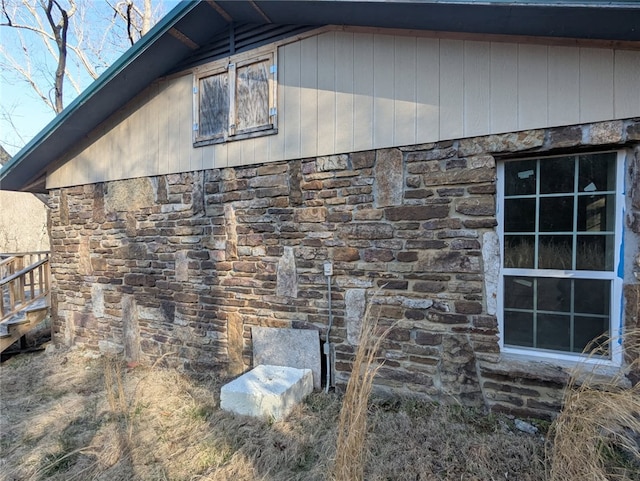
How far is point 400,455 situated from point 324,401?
1.09 m

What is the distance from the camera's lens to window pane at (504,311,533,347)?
10.0ft

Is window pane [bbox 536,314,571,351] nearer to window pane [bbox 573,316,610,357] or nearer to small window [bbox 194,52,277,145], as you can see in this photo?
window pane [bbox 573,316,610,357]

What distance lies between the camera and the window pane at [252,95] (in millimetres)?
3969

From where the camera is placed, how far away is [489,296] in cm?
301

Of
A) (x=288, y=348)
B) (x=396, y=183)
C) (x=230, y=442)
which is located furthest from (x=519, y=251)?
(x=230, y=442)

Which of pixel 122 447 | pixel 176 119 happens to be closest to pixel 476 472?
pixel 122 447

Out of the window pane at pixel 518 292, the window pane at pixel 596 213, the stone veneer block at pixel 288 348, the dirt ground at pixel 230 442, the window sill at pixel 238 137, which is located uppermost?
the window sill at pixel 238 137

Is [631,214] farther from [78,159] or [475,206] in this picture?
[78,159]

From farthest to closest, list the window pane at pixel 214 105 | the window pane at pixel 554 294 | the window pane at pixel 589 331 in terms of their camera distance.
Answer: the window pane at pixel 214 105 → the window pane at pixel 554 294 → the window pane at pixel 589 331

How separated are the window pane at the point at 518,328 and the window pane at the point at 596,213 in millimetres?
892

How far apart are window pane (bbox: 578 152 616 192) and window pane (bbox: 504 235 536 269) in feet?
1.90

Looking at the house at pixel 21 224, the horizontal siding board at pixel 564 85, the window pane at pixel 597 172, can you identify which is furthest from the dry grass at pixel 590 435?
the house at pixel 21 224

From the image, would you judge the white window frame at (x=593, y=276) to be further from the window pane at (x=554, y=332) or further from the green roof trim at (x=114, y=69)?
the green roof trim at (x=114, y=69)

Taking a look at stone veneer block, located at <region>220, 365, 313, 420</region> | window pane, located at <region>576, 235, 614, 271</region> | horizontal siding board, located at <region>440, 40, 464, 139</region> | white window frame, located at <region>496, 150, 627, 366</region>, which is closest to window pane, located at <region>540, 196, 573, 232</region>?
window pane, located at <region>576, 235, 614, 271</region>
